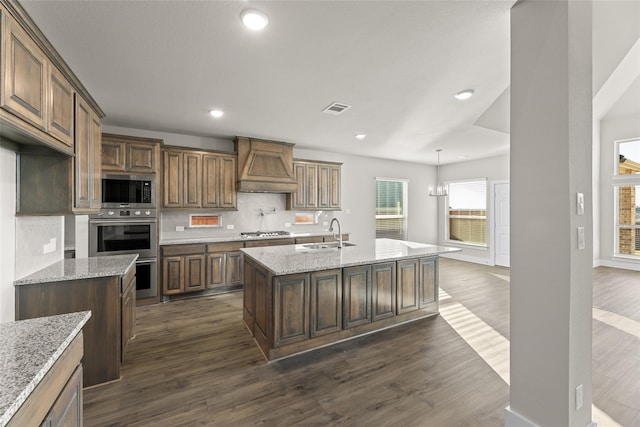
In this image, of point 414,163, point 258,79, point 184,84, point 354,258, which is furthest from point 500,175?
point 184,84

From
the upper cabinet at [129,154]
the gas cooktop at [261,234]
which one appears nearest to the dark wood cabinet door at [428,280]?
the gas cooktop at [261,234]

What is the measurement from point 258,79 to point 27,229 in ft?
7.62

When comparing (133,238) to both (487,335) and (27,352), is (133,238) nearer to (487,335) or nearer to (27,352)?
(27,352)

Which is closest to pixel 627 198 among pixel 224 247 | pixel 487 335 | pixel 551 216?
pixel 487 335

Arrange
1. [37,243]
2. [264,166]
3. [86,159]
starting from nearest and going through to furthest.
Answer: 1. [37,243]
2. [86,159]
3. [264,166]

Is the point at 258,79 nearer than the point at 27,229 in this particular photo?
No

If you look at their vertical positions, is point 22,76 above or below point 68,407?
above

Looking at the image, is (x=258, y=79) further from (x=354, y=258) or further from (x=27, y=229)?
(x=27, y=229)

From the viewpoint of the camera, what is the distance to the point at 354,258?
2.90 metres

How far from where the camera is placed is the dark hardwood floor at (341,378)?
1.90 meters

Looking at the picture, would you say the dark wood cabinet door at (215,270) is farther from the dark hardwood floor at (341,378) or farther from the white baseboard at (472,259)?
the white baseboard at (472,259)

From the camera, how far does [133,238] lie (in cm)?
397

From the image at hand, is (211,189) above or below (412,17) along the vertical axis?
below

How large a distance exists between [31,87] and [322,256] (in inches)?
96.6
